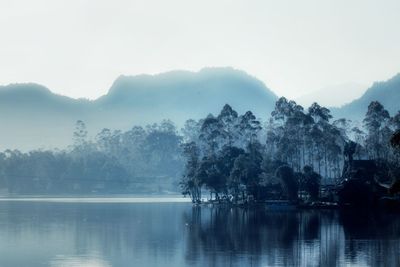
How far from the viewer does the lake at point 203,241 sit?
4653cm

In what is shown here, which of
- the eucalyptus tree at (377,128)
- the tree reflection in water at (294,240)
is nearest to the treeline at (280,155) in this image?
the eucalyptus tree at (377,128)

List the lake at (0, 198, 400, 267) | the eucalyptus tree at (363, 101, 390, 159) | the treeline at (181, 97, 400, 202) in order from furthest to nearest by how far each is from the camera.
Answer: the eucalyptus tree at (363, 101, 390, 159)
the treeline at (181, 97, 400, 202)
the lake at (0, 198, 400, 267)

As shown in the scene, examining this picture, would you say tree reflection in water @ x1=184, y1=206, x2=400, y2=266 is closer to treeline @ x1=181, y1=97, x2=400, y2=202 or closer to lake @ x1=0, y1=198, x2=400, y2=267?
lake @ x1=0, y1=198, x2=400, y2=267

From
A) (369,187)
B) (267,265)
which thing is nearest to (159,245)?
(267,265)

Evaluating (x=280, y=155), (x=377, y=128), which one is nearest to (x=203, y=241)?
(x=280, y=155)

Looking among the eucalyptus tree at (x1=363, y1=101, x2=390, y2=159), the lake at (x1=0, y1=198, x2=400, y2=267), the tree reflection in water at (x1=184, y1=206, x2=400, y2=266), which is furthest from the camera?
the eucalyptus tree at (x1=363, y1=101, x2=390, y2=159)

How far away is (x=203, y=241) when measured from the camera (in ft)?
192

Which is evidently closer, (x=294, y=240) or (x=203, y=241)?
(x=294, y=240)

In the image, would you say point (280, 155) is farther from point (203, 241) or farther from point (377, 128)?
point (203, 241)

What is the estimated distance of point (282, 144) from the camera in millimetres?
131250

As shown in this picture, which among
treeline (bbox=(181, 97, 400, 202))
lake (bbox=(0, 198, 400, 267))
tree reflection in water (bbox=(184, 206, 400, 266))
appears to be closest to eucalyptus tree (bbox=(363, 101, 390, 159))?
treeline (bbox=(181, 97, 400, 202))

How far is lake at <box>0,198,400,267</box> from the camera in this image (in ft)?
153

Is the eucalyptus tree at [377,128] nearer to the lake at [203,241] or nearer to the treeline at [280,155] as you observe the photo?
the treeline at [280,155]

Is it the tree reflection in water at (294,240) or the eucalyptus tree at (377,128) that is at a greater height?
the eucalyptus tree at (377,128)
